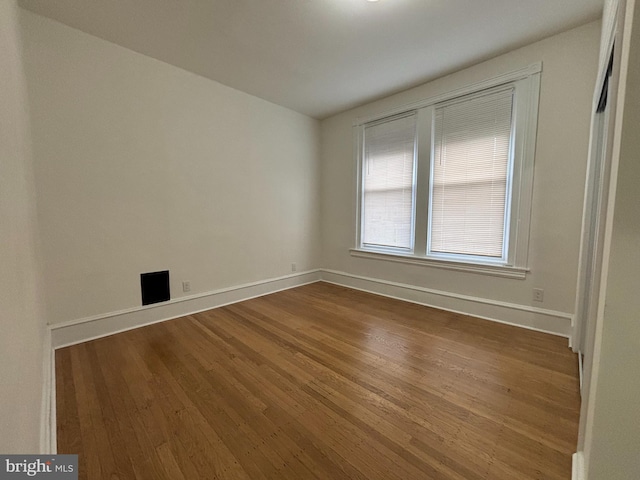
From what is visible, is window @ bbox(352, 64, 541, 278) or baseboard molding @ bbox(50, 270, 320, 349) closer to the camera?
baseboard molding @ bbox(50, 270, 320, 349)

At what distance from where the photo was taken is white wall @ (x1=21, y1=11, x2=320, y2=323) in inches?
85.1

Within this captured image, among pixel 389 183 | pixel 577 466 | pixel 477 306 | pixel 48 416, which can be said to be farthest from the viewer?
pixel 389 183

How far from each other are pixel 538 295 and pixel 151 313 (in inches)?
158

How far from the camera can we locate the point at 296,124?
4066 mm

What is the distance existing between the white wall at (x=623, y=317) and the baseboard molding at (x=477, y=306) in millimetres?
2133

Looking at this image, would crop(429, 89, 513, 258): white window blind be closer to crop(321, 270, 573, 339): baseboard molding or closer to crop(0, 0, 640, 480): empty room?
crop(0, 0, 640, 480): empty room

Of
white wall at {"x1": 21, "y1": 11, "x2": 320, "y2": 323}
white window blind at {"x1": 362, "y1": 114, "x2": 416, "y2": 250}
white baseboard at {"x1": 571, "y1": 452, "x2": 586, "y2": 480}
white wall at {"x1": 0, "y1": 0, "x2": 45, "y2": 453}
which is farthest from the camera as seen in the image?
white window blind at {"x1": 362, "y1": 114, "x2": 416, "y2": 250}

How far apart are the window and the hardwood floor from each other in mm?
968

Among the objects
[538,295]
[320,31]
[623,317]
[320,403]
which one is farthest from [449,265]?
[320,31]

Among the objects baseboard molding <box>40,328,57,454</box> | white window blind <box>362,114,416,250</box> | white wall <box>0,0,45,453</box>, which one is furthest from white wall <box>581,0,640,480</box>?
white window blind <box>362,114,416,250</box>

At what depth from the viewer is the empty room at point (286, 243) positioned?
1.08 metres

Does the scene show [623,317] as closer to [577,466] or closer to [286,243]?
[577,466]

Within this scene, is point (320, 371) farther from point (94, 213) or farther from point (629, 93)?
point (94, 213)

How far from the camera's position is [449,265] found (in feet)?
10.2
